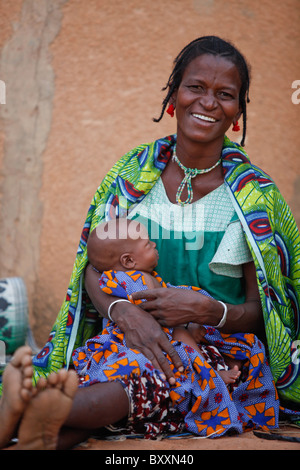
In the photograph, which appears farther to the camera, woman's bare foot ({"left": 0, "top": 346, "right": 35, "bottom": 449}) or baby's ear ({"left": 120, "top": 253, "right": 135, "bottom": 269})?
Answer: baby's ear ({"left": 120, "top": 253, "right": 135, "bottom": 269})

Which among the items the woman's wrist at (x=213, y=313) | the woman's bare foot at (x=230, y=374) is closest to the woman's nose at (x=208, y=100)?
the woman's wrist at (x=213, y=313)

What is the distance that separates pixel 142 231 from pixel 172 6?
262 cm

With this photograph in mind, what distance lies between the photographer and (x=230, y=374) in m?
2.96

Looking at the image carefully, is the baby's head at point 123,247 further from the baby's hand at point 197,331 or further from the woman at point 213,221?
the baby's hand at point 197,331

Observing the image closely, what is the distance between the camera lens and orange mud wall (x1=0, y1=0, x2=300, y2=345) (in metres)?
5.03

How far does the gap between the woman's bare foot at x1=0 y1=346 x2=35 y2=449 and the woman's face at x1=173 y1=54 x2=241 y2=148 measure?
1.62 metres

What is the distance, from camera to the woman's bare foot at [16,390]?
7.44 feet

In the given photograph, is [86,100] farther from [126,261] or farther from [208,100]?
[126,261]

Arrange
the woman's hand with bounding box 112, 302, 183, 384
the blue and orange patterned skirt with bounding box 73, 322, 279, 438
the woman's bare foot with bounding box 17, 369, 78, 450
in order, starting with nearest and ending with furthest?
1. the woman's bare foot with bounding box 17, 369, 78, 450
2. the blue and orange patterned skirt with bounding box 73, 322, 279, 438
3. the woman's hand with bounding box 112, 302, 183, 384

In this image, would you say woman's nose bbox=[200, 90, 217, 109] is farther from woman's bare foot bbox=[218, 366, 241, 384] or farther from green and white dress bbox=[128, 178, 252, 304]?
woman's bare foot bbox=[218, 366, 241, 384]

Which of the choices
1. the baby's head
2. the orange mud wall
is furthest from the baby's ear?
the orange mud wall

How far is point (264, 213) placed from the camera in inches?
131

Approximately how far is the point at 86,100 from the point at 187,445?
3301 mm
